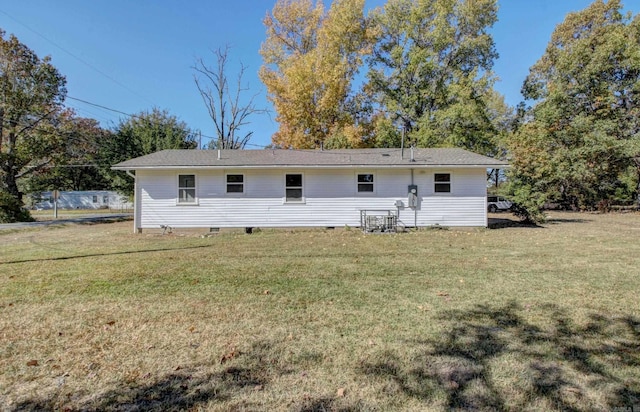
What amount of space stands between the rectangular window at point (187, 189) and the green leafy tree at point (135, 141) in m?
12.6

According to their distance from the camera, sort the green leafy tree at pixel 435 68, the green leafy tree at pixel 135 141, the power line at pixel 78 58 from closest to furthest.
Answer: the power line at pixel 78 58
the green leafy tree at pixel 435 68
the green leafy tree at pixel 135 141

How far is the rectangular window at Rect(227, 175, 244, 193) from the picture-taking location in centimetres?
1293

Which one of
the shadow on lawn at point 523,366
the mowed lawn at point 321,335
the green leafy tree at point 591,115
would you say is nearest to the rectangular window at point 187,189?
the mowed lawn at point 321,335

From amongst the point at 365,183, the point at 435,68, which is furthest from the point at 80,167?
the point at 365,183

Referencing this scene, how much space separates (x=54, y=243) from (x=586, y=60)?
30.3 meters

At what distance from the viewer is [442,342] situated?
3.16 m

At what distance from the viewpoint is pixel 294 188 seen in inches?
516

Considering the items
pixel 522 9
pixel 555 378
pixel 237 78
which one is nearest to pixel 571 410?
pixel 555 378

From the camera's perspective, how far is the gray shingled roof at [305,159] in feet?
40.8

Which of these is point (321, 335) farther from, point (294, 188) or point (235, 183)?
point (235, 183)

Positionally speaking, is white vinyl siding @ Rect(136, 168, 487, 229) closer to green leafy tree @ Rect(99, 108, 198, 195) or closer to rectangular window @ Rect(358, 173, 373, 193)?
rectangular window @ Rect(358, 173, 373, 193)

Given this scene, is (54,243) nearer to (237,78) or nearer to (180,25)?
(180,25)

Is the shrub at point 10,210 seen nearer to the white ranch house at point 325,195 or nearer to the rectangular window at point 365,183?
the white ranch house at point 325,195

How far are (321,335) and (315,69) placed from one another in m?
21.8
